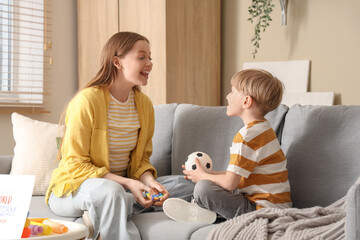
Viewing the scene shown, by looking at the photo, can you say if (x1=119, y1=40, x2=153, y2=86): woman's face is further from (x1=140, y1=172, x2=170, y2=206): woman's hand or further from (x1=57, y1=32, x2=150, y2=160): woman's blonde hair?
(x1=140, y1=172, x2=170, y2=206): woman's hand

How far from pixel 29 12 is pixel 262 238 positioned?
282 cm

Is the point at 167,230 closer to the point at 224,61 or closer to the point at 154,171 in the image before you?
the point at 154,171

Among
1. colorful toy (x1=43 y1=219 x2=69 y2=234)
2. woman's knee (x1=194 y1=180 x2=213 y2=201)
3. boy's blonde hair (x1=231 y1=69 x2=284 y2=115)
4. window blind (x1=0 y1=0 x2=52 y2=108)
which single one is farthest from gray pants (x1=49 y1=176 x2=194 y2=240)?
window blind (x1=0 y1=0 x2=52 y2=108)

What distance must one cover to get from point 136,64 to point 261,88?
591mm

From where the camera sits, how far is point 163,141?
2.50m

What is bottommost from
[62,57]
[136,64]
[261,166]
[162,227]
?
[162,227]

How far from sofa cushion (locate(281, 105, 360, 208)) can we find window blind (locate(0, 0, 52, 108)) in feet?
7.21

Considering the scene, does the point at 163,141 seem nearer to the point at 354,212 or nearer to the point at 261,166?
the point at 261,166

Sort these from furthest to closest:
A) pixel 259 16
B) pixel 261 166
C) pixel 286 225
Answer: pixel 259 16 → pixel 261 166 → pixel 286 225

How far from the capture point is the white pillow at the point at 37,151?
7.89ft

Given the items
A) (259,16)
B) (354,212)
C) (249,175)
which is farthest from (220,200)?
(259,16)

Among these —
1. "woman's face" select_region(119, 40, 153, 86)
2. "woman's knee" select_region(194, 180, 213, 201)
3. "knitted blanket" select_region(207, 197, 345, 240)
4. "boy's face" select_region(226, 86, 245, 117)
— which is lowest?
"knitted blanket" select_region(207, 197, 345, 240)

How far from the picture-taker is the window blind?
3590 mm

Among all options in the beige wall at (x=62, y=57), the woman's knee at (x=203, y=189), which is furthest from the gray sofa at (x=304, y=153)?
the beige wall at (x=62, y=57)
